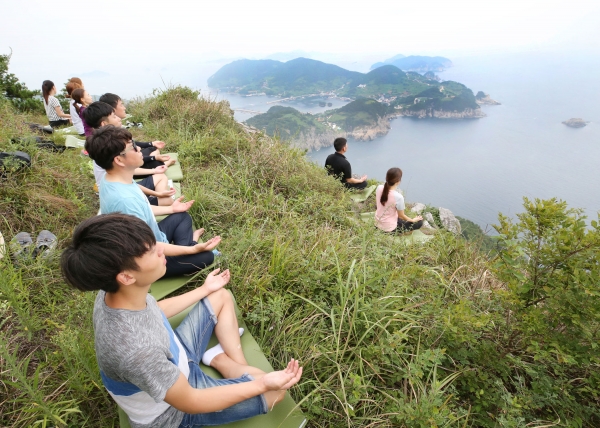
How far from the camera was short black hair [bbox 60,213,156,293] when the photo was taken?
0.99 meters

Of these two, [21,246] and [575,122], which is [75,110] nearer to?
[21,246]

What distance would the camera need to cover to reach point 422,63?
100188mm

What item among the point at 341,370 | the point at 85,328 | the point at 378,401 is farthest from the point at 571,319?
the point at 85,328

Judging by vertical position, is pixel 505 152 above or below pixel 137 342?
below

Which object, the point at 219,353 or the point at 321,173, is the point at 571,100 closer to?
the point at 321,173

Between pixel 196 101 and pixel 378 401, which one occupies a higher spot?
pixel 196 101

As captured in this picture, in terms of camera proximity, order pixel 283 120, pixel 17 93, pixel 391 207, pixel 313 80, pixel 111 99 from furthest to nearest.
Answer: pixel 313 80, pixel 283 120, pixel 17 93, pixel 391 207, pixel 111 99

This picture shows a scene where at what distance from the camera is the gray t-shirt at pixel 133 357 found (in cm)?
100

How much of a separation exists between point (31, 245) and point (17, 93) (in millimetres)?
8352

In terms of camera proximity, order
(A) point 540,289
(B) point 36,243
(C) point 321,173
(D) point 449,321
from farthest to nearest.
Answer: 1. (C) point 321,173
2. (B) point 36,243
3. (D) point 449,321
4. (A) point 540,289

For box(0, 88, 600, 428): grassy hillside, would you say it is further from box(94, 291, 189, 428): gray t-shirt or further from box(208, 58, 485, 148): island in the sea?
box(208, 58, 485, 148): island in the sea

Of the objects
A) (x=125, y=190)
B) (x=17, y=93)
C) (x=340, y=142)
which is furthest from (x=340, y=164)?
(x=17, y=93)

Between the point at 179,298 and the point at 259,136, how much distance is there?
3916 millimetres

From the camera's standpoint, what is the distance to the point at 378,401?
5.06 feet
